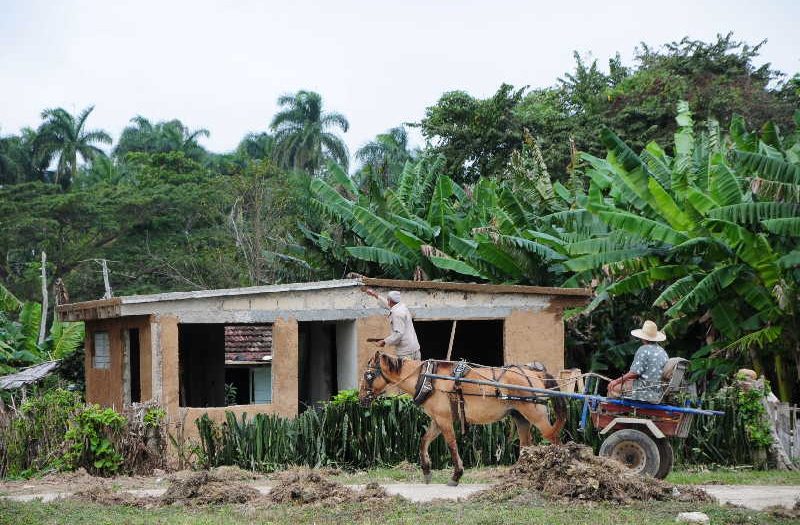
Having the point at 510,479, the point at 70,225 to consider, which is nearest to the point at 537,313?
the point at 510,479

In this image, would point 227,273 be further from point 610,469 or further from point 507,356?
point 610,469

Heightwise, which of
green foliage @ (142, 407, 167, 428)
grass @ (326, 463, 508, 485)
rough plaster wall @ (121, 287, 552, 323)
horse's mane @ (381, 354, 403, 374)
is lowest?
grass @ (326, 463, 508, 485)

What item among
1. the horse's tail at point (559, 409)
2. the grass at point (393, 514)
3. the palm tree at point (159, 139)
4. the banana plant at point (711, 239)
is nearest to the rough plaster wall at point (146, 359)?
the grass at point (393, 514)

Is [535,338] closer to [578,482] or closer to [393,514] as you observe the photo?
[578,482]

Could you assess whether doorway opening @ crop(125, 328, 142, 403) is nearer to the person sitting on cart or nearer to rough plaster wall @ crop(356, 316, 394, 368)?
rough plaster wall @ crop(356, 316, 394, 368)

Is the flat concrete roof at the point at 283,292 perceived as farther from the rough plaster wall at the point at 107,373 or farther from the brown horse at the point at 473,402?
the brown horse at the point at 473,402

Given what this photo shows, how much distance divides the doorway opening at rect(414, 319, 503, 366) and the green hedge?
7.30m

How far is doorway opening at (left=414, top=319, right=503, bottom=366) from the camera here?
21.7m

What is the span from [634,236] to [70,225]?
86.6 feet

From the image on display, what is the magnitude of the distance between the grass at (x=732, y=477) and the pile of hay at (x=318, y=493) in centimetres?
409

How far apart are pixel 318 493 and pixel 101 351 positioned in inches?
355

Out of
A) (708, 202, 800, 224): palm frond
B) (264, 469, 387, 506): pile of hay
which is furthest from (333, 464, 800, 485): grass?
(708, 202, 800, 224): palm frond

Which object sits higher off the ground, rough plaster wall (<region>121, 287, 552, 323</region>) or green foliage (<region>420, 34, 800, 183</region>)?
green foliage (<region>420, 34, 800, 183</region>)

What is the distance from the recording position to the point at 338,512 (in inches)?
394
